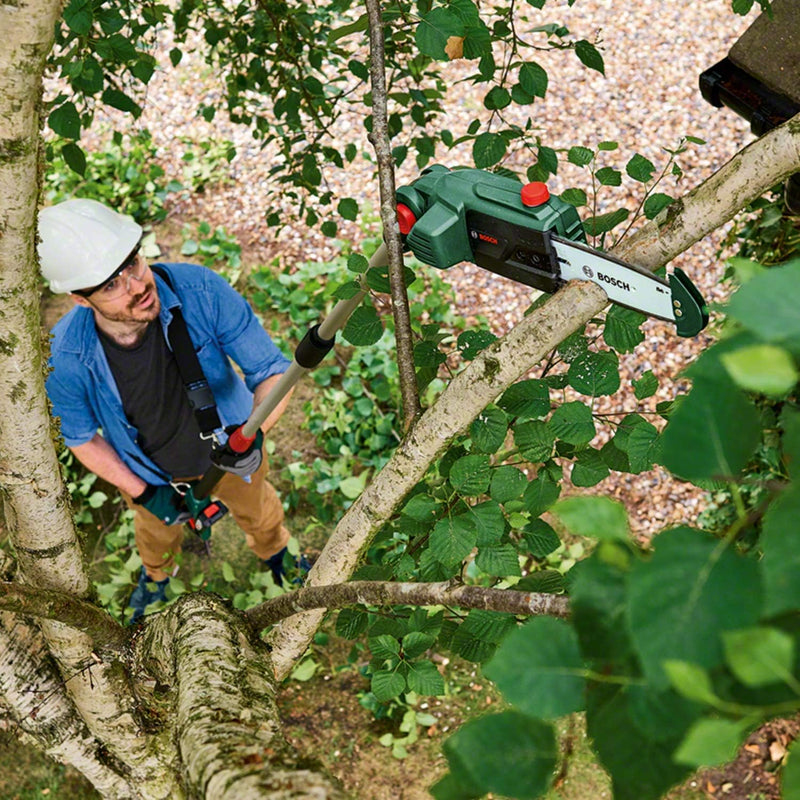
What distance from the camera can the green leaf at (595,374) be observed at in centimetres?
127

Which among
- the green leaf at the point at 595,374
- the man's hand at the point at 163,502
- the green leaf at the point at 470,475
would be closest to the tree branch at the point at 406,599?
the green leaf at the point at 470,475

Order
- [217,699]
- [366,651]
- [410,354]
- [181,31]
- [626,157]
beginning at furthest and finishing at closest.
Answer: [626,157]
[366,651]
[181,31]
[410,354]
[217,699]

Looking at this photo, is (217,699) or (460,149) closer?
(217,699)

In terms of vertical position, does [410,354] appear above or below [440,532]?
above

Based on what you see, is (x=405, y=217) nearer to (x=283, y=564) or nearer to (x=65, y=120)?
(x=65, y=120)

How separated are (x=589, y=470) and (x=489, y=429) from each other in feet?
0.62

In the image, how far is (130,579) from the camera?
356 cm

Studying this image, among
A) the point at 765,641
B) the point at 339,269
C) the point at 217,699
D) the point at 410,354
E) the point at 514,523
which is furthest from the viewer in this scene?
the point at 339,269

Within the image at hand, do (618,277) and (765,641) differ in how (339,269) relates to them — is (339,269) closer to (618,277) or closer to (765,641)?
(618,277)

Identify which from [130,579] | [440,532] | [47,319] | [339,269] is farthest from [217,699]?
[47,319]

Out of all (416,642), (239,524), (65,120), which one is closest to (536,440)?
(416,642)

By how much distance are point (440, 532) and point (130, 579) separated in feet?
9.18

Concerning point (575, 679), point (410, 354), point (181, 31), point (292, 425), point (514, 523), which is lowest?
point (292, 425)

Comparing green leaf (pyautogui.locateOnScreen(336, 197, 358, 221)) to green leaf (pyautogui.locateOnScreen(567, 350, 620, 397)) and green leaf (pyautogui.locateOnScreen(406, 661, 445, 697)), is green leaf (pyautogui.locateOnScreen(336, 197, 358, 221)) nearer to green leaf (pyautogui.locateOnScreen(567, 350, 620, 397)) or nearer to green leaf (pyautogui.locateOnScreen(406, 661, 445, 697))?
green leaf (pyautogui.locateOnScreen(567, 350, 620, 397))
